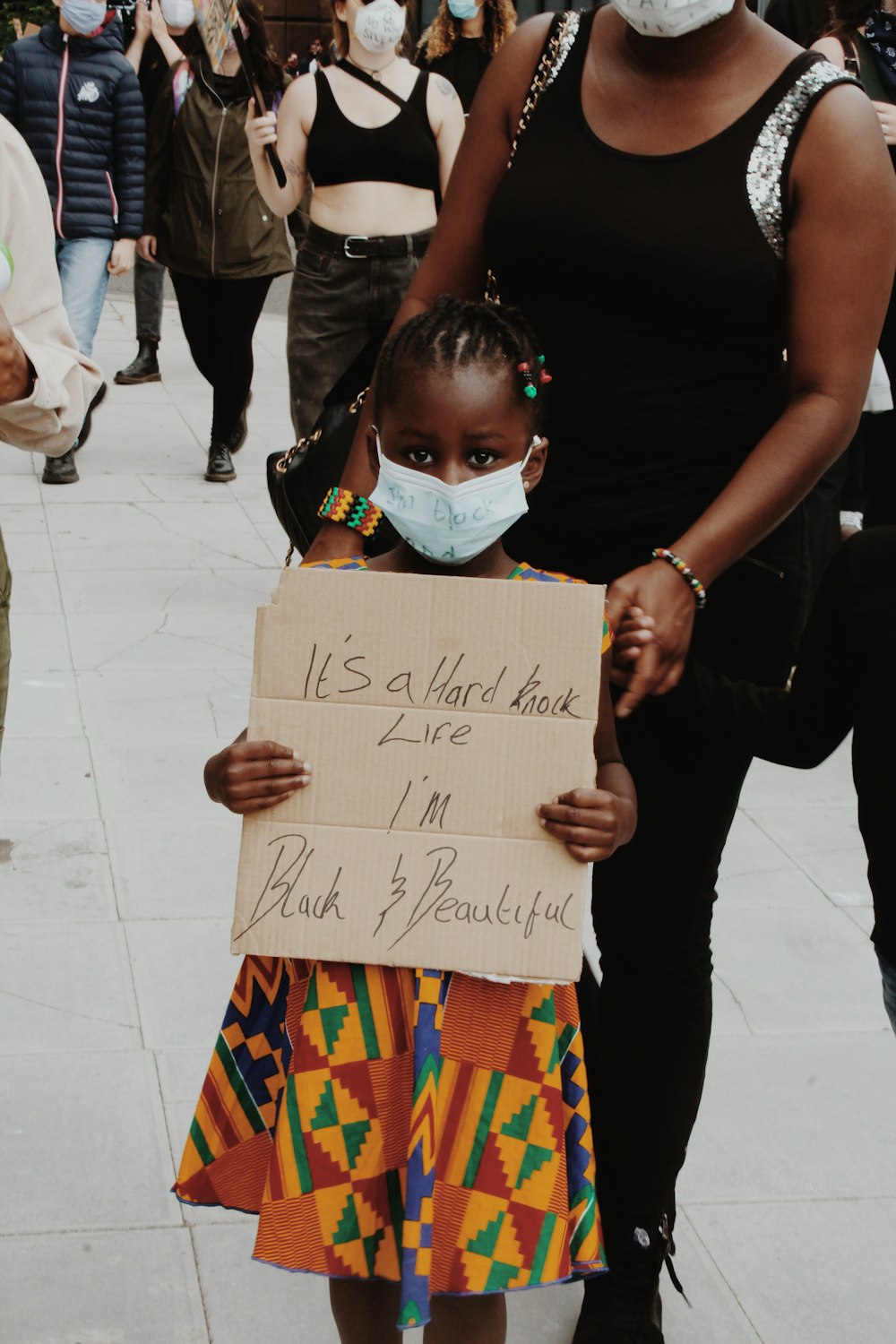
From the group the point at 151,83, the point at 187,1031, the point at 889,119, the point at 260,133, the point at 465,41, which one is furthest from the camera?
the point at 151,83

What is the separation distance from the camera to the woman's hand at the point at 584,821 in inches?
→ 73.5

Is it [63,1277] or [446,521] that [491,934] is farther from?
[63,1277]

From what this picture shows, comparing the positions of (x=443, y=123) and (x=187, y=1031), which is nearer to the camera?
(x=187, y=1031)

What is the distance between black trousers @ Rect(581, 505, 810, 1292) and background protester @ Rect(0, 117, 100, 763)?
826 millimetres

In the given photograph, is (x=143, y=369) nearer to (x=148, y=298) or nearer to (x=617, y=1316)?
(x=148, y=298)

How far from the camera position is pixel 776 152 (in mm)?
2047

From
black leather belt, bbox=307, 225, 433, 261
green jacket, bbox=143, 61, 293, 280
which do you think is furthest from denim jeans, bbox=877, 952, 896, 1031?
green jacket, bbox=143, 61, 293, 280

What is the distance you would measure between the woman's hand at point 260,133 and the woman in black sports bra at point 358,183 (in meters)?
0.32

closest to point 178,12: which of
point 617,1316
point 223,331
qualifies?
point 223,331

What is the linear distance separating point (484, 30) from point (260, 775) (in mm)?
7148

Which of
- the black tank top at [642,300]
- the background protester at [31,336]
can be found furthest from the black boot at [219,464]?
the black tank top at [642,300]

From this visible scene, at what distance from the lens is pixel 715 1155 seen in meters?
3.09

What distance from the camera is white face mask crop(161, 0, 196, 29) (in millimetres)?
9367

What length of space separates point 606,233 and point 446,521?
435 millimetres
